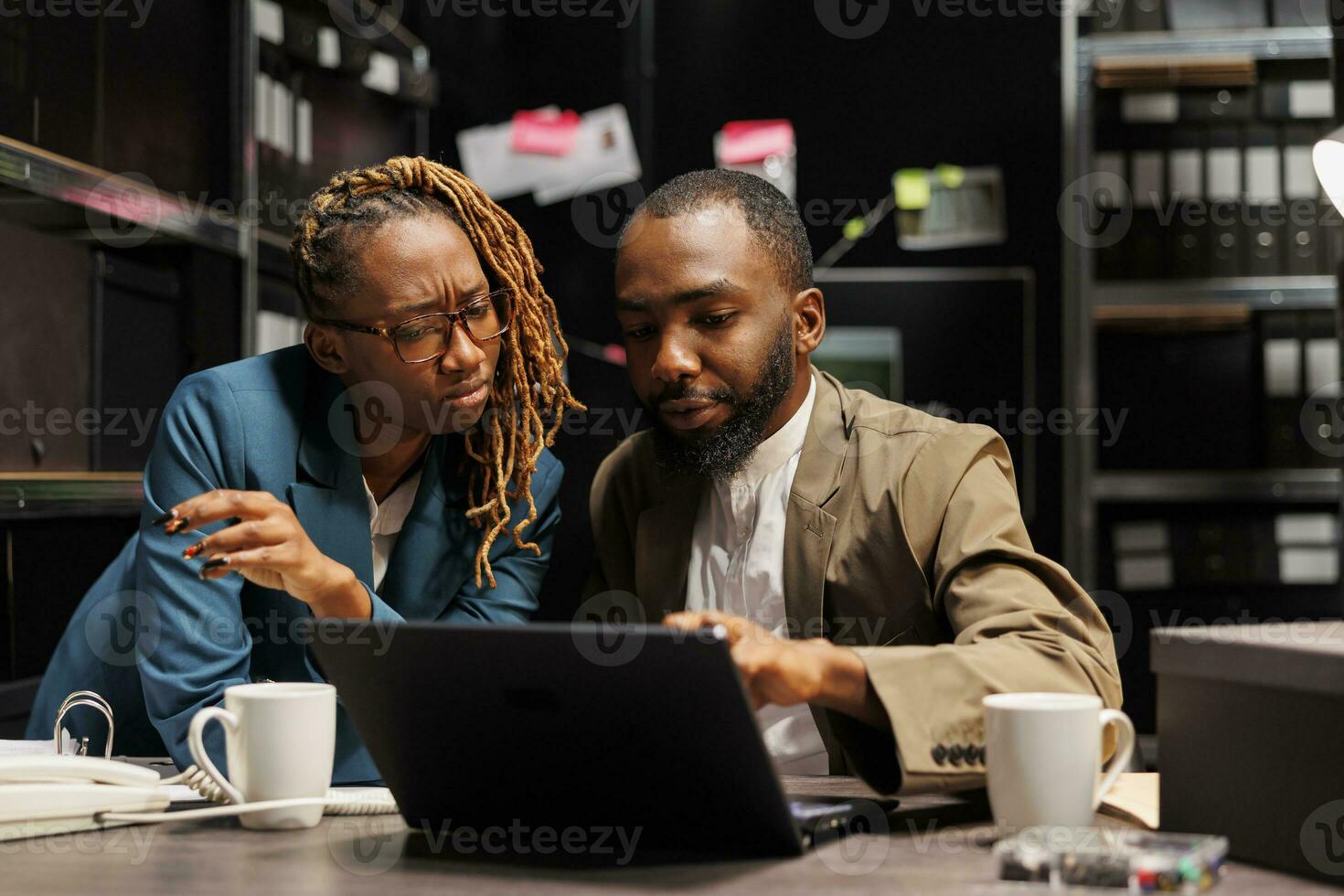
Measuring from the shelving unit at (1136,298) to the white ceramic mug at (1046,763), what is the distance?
2352mm

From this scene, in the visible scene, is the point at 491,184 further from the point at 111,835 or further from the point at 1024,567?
the point at 111,835

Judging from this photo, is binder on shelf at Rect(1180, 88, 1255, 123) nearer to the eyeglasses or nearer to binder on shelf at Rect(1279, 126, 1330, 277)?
binder on shelf at Rect(1279, 126, 1330, 277)

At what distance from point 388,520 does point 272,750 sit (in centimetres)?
58

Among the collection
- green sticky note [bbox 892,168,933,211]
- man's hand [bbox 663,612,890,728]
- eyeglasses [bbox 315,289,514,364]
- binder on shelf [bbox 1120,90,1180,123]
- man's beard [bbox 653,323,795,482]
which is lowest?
man's hand [bbox 663,612,890,728]

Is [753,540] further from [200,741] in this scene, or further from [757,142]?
[757,142]

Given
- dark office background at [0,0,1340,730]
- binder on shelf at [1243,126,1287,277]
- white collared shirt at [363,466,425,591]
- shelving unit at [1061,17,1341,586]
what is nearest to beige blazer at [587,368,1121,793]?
white collared shirt at [363,466,425,591]

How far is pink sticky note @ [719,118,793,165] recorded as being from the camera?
11.2 feet

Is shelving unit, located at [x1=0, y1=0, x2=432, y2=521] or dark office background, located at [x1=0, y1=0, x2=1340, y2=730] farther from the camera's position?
dark office background, located at [x1=0, y1=0, x2=1340, y2=730]

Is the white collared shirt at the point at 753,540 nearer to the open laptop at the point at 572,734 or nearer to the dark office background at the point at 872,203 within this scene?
the open laptop at the point at 572,734

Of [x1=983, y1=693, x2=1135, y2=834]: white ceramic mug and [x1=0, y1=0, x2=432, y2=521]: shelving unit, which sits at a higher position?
[x1=0, y1=0, x2=432, y2=521]: shelving unit

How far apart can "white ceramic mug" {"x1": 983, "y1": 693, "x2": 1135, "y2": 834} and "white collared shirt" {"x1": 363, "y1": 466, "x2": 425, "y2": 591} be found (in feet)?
2.68

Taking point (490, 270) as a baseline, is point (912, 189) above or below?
above

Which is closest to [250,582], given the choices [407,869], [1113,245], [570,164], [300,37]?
[407,869]

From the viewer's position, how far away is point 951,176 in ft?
11.0
